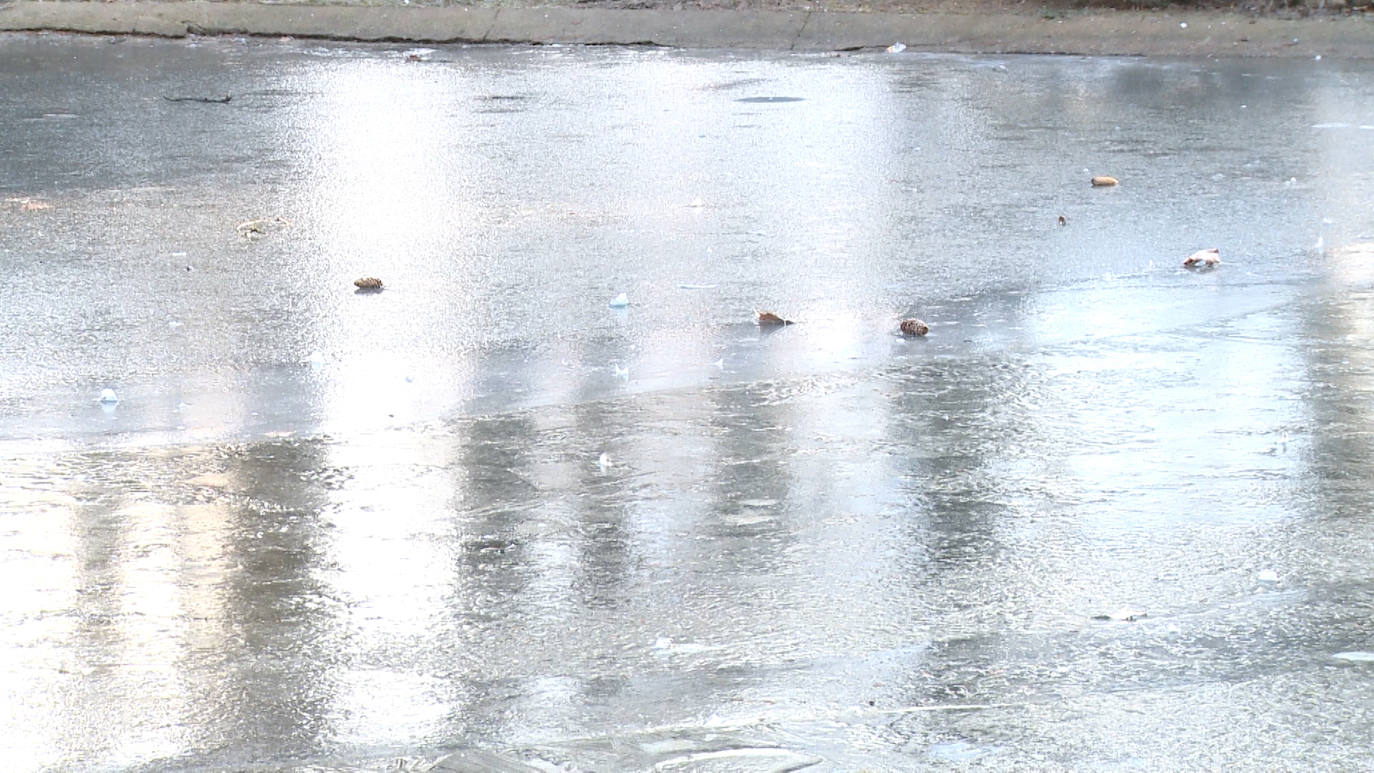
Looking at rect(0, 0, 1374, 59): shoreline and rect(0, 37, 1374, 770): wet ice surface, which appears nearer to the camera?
rect(0, 37, 1374, 770): wet ice surface

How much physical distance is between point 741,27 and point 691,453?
11.1 metres

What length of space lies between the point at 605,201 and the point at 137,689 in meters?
5.81

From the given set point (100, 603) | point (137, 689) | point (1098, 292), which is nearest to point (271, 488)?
point (100, 603)

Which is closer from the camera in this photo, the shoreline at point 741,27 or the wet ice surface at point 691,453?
the wet ice surface at point 691,453

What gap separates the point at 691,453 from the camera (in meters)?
5.32

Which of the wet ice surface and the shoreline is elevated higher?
the shoreline

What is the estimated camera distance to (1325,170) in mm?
9648

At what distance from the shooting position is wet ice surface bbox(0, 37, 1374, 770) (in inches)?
141

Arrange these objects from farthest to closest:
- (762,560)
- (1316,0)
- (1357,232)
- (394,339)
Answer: (1316,0) → (1357,232) → (394,339) → (762,560)

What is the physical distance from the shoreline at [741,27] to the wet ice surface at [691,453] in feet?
12.9

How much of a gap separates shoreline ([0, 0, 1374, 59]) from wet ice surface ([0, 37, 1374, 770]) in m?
3.93

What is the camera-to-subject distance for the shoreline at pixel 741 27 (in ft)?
47.6

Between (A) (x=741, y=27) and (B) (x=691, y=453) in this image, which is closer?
(B) (x=691, y=453)

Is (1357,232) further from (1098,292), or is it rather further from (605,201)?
(605,201)
